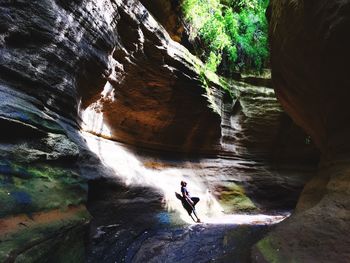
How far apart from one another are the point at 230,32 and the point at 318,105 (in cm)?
989

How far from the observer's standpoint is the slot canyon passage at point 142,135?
3705 mm

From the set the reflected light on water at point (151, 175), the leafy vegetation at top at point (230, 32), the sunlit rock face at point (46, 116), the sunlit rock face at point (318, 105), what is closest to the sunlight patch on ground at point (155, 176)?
the reflected light on water at point (151, 175)

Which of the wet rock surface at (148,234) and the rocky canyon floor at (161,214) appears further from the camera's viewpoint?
the rocky canyon floor at (161,214)

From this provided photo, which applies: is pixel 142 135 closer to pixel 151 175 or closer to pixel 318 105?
pixel 151 175

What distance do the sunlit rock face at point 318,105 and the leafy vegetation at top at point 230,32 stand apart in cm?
619

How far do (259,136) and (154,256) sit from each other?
10154mm

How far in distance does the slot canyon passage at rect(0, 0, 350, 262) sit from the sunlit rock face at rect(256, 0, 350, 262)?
2 cm

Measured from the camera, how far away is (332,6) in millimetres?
4035

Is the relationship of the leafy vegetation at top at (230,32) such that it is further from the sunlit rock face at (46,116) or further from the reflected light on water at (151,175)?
the sunlit rock face at (46,116)

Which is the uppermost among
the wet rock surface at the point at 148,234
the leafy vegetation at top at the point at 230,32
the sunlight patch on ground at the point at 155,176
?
the leafy vegetation at top at the point at 230,32

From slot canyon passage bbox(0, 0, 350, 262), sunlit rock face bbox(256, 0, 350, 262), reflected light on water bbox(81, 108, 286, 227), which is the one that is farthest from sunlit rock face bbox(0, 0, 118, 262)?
sunlit rock face bbox(256, 0, 350, 262)

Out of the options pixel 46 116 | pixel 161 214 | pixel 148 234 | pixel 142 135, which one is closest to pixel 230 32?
pixel 142 135

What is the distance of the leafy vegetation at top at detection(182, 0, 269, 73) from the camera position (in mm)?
12664

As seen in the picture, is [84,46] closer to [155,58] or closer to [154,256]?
[155,58]
